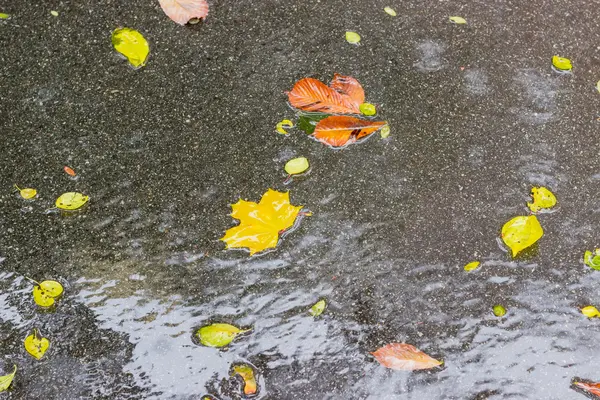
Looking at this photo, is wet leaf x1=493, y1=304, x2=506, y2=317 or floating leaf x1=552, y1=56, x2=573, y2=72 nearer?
wet leaf x1=493, y1=304, x2=506, y2=317

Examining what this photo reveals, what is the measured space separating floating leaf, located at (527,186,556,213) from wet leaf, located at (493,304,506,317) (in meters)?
0.41

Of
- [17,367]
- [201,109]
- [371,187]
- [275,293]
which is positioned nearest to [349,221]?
[371,187]

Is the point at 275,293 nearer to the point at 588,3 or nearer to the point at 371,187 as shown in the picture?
the point at 371,187

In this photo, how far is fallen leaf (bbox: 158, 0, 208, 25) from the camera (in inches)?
103

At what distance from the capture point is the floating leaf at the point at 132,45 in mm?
2457

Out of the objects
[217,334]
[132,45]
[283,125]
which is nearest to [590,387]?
[217,334]

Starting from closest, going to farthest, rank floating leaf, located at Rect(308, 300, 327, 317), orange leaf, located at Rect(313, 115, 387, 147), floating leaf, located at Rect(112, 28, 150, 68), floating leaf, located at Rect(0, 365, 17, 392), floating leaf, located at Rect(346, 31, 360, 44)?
floating leaf, located at Rect(0, 365, 17, 392) → floating leaf, located at Rect(308, 300, 327, 317) → orange leaf, located at Rect(313, 115, 387, 147) → floating leaf, located at Rect(112, 28, 150, 68) → floating leaf, located at Rect(346, 31, 360, 44)

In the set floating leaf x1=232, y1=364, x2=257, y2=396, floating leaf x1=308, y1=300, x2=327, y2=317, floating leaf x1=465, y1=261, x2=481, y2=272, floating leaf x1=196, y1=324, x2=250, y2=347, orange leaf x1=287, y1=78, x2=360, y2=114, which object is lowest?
floating leaf x1=232, y1=364, x2=257, y2=396

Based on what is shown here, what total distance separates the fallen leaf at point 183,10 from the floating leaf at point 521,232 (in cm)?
154

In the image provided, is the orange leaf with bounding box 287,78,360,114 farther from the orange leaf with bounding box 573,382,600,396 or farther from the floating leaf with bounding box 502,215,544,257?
the orange leaf with bounding box 573,382,600,396

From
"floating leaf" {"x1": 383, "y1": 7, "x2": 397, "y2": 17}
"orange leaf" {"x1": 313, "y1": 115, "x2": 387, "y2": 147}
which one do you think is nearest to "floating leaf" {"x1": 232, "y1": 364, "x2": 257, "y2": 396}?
"orange leaf" {"x1": 313, "y1": 115, "x2": 387, "y2": 147}

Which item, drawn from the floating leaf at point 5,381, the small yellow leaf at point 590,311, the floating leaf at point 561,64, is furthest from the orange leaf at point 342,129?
the floating leaf at point 5,381

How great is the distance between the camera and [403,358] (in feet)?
5.94

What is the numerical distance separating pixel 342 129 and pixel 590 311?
1044 millimetres
